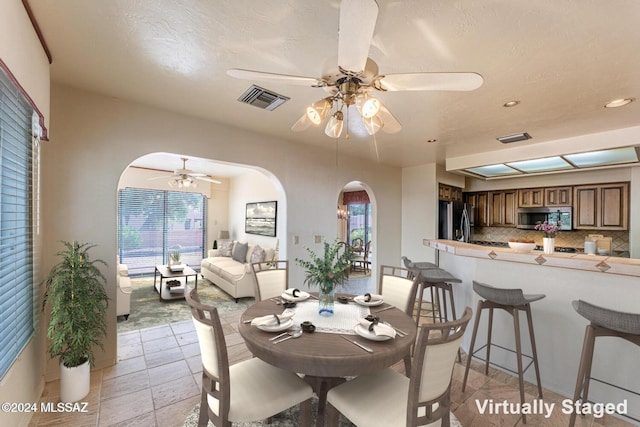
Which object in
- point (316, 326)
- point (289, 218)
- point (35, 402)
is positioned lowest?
point (35, 402)

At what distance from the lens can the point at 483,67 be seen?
6.38 feet

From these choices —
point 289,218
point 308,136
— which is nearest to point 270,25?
point 308,136

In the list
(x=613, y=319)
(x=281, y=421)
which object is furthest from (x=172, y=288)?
(x=613, y=319)

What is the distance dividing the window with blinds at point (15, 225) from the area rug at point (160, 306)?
187cm

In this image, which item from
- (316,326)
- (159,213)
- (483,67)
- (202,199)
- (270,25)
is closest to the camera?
(270,25)

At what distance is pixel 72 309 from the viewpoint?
203 cm

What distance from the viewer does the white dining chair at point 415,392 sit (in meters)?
1.22

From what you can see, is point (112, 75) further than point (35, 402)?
Yes

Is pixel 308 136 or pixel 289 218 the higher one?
pixel 308 136

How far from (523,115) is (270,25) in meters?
2.67

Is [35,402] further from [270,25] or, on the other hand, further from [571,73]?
[571,73]

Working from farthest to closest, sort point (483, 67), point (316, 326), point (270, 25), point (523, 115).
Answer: point (523, 115) → point (483, 67) → point (316, 326) → point (270, 25)

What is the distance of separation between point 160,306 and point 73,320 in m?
2.54

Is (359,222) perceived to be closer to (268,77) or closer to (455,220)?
Answer: (455,220)
